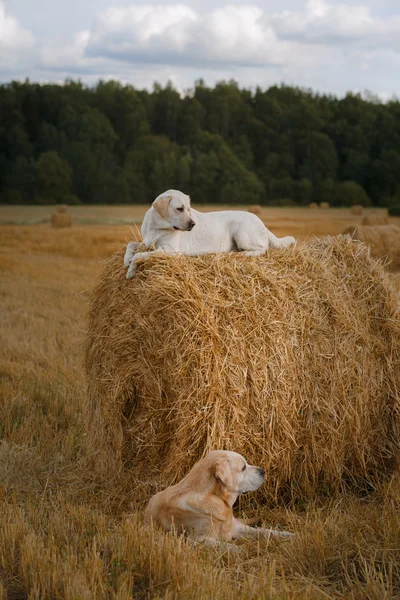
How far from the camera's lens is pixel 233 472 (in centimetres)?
464

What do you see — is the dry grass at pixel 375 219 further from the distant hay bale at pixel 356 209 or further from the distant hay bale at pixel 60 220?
the distant hay bale at pixel 60 220

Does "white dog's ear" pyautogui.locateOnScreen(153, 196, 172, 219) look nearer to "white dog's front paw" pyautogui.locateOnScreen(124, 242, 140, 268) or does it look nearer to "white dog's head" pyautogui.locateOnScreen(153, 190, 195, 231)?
"white dog's head" pyautogui.locateOnScreen(153, 190, 195, 231)

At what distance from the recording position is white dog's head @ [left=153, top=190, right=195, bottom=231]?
221 inches

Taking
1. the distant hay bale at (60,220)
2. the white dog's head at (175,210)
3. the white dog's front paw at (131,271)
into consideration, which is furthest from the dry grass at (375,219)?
the white dog's front paw at (131,271)

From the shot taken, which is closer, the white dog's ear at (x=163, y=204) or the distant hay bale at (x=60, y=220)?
the white dog's ear at (x=163, y=204)

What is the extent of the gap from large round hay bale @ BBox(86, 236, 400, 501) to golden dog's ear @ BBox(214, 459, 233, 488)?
0.46 m

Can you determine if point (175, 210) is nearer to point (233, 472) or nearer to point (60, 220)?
point (233, 472)

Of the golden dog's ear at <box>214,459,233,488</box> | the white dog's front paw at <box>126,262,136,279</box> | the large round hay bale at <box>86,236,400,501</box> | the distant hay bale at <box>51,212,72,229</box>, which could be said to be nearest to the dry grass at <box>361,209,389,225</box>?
the distant hay bale at <box>51,212,72,229</box>

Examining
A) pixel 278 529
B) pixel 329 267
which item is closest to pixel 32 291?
pixel 329 267

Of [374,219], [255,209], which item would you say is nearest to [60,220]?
[255,209]

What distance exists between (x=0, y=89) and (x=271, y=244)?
19768mm

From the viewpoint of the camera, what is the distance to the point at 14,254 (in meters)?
19.8

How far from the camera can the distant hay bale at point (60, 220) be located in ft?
76.7

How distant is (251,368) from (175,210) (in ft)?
4.50
